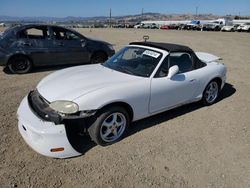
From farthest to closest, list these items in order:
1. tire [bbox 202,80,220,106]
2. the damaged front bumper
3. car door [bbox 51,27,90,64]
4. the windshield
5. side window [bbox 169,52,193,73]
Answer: car door [bbox 51,27,90,64], tire [bbox 202,80,220,106], side window [bbox 169,52,193,73], the windshield, the damaged front bumper

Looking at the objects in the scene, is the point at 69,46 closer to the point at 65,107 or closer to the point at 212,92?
the point at 212,92

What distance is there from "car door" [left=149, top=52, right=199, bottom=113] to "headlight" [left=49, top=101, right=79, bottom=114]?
4.42 ft

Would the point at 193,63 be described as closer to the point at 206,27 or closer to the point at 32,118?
the point at 32,118

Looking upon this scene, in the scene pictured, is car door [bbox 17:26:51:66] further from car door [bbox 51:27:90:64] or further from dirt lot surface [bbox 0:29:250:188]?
dirt lot surface [bbox 0:29:250:188]

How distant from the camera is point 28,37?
25.0 feet

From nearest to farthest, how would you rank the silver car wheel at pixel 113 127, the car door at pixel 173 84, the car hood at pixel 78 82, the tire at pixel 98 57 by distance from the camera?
the car hood at pixel 78 82 < the silver car wheel at pixel 113 127 < the car door at pixel 173 84 < the tire at pixel 98 57

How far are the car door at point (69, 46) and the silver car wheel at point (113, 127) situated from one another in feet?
16.4

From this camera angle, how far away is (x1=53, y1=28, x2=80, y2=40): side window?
806 cm

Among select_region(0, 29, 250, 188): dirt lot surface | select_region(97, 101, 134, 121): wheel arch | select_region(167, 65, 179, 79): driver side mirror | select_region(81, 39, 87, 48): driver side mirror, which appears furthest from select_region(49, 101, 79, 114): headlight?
select_region(81, 39, 87, 48): driver side mirror

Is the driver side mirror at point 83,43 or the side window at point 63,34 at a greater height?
the side window at point 63,34

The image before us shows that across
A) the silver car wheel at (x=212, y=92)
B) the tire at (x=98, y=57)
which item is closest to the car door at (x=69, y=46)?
the tire at (x=98, y=57)

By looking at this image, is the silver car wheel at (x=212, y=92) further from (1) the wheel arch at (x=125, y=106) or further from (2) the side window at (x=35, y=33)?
(2) the side window at (x=35, y=33)

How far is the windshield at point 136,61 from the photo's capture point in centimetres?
423

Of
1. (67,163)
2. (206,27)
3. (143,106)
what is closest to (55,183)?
(67,163)
